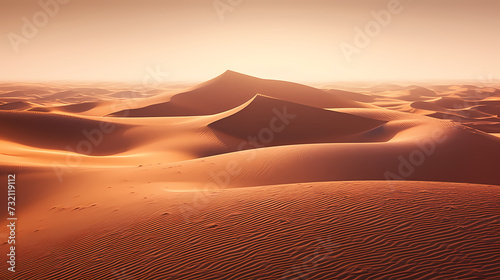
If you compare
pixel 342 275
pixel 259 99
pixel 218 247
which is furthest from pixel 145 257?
pixel 259 99

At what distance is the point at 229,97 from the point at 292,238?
46.5m

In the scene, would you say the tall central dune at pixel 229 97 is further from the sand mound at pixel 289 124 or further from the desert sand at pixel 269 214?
the desert sand at pixel 269 214

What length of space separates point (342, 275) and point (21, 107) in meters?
56.7

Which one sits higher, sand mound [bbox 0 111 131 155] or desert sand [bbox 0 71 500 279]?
sand mound [bbox 0 111 131 155]

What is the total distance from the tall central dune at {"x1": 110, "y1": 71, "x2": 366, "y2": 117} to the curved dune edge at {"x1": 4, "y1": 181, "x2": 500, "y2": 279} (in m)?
36.6

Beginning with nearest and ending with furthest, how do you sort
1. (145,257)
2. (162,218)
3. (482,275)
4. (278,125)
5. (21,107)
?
(482,275), (145,257), (162,218), (278,125), (21,107)

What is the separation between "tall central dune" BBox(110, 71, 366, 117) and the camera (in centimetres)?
4463

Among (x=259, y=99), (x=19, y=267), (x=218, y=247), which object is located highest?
(x=259, y=99)

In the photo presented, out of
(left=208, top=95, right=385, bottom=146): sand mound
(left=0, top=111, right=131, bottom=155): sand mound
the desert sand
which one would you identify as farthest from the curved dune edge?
(left=208, top=95, right=385, bottom=146): sand mound

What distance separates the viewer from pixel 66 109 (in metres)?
49.5

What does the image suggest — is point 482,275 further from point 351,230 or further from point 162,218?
point 162,218

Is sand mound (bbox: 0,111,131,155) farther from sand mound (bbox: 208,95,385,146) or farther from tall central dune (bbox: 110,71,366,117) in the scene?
tall central dune (bbox: 110,71,366,117)

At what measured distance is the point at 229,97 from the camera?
51.0m

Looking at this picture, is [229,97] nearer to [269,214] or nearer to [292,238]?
[269,214]
